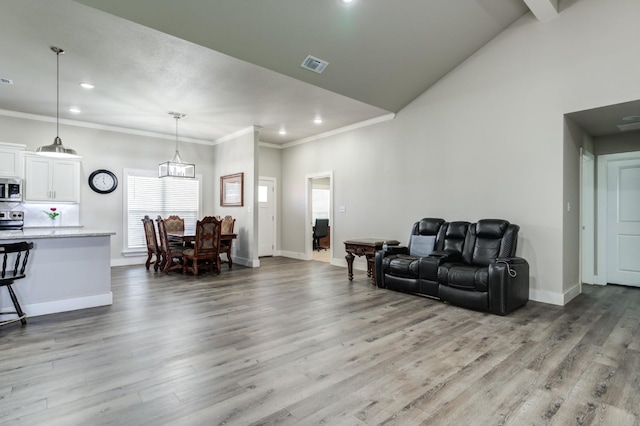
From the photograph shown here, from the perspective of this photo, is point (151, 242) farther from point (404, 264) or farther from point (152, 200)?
point (404, 264)

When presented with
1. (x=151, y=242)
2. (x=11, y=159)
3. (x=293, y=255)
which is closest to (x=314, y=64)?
(x=151, y=242)

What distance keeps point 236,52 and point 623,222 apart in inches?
243

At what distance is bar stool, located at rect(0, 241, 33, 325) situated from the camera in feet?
10.3

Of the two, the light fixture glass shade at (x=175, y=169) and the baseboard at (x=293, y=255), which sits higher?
the light fixture glass shade at (x=175, y=169)

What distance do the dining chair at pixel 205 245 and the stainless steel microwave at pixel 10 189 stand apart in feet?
9.36

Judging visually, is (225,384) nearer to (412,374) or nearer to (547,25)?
(412,374)

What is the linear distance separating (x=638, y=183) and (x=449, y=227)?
2.99 meters

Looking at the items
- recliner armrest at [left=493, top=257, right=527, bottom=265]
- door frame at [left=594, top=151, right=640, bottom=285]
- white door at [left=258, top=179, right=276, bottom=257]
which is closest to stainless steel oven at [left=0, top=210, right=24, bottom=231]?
white door at [left=258, top=179, right=276, bottom=257]

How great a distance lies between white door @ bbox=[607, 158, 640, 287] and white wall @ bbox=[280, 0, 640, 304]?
1231 millimetres

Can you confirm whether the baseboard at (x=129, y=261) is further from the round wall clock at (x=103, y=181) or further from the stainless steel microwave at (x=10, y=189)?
the stainless steel microwave at (x=10, y=189)

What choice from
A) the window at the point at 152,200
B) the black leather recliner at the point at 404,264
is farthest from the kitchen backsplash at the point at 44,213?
the black leather recliner at the point at 404,264

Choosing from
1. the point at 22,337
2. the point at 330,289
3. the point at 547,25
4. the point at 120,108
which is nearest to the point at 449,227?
the point at 330,289

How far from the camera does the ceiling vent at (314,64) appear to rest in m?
4.22

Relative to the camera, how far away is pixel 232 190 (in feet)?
24.4
